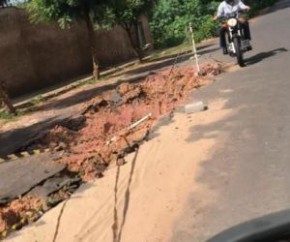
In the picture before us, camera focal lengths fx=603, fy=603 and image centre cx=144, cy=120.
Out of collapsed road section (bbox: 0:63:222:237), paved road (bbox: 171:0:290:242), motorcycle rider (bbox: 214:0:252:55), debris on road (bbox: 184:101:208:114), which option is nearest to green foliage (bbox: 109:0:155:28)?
collapsed road section (bbox: 0:63:222:237)

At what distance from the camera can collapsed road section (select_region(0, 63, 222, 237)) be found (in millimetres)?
7285

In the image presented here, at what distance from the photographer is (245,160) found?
688cm

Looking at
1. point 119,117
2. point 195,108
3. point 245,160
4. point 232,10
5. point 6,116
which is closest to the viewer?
point 245,160

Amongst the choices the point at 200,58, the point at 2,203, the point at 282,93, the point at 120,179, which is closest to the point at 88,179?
the point at 120,179

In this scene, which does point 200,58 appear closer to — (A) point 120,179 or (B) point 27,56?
(B) point 27,56

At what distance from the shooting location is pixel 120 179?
285 inches

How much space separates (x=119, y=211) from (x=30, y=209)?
130 centimetres

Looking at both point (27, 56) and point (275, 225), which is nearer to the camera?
point (275, 225)

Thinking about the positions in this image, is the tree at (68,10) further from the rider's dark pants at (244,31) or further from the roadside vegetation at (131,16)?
the rider's dark pants at (244,31)

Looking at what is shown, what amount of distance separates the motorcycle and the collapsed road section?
585 millimetres

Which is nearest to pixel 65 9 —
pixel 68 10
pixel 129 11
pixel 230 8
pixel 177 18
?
pixel 68 10

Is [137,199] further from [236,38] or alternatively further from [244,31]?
[244,31]

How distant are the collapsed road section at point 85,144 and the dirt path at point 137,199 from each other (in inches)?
11.7

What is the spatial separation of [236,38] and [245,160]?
652cm
